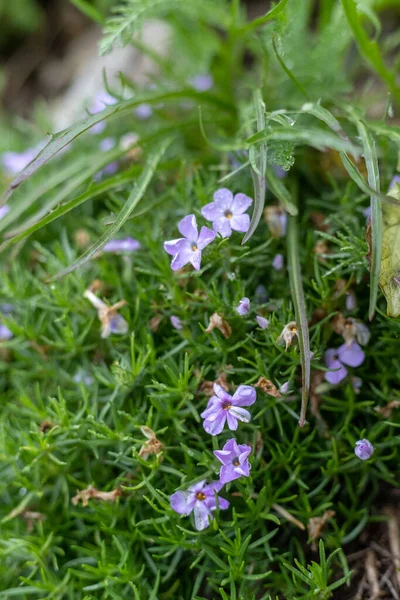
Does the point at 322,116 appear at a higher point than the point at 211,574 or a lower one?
higher

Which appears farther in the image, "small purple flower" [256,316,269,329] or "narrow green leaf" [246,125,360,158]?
"small purple flower" [256,316,269,329]

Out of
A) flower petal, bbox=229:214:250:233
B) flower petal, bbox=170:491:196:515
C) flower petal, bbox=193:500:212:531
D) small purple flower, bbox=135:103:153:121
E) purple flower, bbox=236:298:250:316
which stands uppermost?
flower petal, bbox=229:214:250:233

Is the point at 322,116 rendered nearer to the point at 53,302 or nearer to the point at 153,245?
the point at 153,245

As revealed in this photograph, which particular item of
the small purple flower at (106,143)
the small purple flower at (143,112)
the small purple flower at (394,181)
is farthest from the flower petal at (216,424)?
the small purple flower at (143,112)

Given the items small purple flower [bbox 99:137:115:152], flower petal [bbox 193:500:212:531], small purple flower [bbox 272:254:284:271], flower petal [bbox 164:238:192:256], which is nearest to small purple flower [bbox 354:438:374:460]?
flower petal [bbox 193:500:212:531]

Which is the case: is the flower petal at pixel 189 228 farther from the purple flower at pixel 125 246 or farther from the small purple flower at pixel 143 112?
the small purple flower at pixel 143 112

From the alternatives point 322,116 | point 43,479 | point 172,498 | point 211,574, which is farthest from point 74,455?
point 322,116

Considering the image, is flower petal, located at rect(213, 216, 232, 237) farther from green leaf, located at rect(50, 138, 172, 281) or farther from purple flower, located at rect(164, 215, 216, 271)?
green leaf, located at rect(50, 138, 172, 281)
